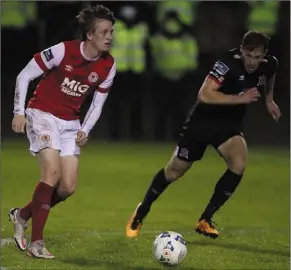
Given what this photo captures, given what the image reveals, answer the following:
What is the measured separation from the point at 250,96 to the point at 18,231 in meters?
2.32

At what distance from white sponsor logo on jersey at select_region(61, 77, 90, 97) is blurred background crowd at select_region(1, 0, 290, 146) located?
15342mm

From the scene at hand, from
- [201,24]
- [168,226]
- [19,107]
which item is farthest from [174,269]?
[201,24]

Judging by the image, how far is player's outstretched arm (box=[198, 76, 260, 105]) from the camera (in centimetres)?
673

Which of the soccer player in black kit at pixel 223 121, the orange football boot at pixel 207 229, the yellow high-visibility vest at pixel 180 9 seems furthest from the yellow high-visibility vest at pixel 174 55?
the orange football boot at pixel 207 229

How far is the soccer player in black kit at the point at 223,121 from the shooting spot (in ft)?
23.2

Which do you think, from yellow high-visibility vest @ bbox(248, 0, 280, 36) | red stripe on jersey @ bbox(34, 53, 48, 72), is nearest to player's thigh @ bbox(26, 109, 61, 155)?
red stripe on jersey @ bbox(34, 53, 48, 72)

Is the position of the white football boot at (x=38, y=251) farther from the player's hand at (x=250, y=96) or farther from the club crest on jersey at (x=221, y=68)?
the club crest on jersey at (x=221, y=68)

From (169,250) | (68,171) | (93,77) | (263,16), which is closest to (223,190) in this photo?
(169,250)

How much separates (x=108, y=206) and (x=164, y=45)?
13.0m

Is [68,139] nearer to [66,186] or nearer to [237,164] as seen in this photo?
[66,186]

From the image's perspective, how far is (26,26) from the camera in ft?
73.5

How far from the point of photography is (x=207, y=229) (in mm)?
7387

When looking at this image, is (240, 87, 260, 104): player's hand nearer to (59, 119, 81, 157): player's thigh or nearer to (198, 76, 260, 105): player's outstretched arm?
(198, 76, 260, 105): player's outstretched arm

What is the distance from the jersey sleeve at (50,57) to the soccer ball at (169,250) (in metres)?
1.71
